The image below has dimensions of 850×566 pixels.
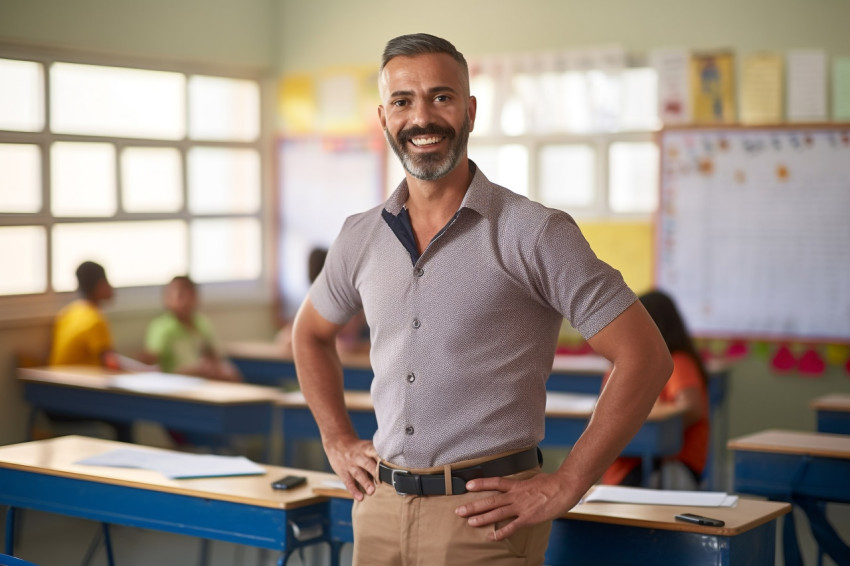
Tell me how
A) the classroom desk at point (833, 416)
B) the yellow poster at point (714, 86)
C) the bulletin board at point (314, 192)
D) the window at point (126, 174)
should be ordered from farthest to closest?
the bulletin board at point (314, 192)
the yellow poster at point (714, 86)
the window at point (126, 174)
the classroom desk at point (833, 416)

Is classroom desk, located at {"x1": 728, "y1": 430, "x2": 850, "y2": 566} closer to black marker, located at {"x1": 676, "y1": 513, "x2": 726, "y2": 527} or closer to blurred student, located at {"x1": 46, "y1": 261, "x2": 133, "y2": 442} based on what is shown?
black marker, located at {"x1": 676, "y1": 513, "x2": 726, "y2": 527}

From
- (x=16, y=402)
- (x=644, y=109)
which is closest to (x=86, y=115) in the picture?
(x=16, y=402)

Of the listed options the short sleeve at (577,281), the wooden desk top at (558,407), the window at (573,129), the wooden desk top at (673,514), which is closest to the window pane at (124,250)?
the wooden desk top at (558,407)

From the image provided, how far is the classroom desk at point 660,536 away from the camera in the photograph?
236 centimetres

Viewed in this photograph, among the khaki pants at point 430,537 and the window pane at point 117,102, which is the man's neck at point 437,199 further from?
the window pane at point 117,102

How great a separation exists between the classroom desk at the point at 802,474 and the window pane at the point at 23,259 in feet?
12.7

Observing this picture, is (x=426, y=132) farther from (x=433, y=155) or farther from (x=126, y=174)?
(x=126, y=174)

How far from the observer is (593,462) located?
1.93m

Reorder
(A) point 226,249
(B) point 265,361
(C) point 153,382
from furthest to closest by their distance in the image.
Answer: (A) point 226,249 < (B) point 265,361 < (C) point 153,382

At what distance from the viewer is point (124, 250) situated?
649cm

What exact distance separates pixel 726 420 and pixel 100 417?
323cm

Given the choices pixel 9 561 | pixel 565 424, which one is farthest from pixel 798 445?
pixel 9 561

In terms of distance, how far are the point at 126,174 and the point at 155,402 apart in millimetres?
1980

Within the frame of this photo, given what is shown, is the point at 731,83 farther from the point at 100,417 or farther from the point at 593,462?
the point at 593,462
